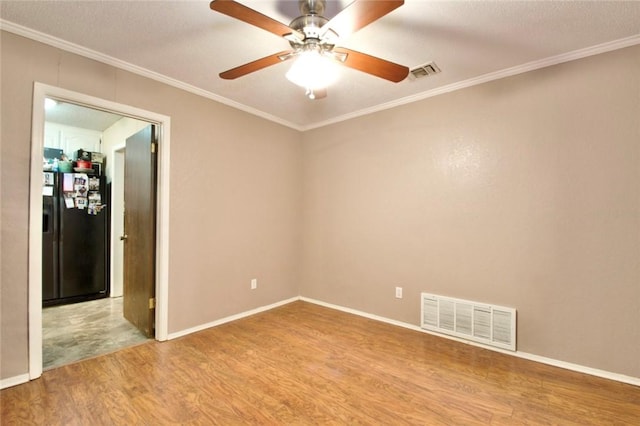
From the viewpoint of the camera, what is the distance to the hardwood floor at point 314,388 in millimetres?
1783

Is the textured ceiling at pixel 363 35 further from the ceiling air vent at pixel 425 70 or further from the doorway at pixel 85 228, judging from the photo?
the doorway at pixel 85 228

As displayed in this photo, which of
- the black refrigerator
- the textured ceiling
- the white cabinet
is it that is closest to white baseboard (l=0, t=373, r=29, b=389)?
the black refrigerator

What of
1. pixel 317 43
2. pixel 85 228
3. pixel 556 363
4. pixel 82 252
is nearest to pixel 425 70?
pixel 317 43

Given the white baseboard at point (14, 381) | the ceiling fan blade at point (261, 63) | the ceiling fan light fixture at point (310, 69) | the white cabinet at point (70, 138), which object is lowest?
the white baseboard at point (14, 381)

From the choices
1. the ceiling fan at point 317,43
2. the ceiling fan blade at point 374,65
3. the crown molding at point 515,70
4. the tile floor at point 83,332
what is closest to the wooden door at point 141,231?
the tile floor at point 83,332

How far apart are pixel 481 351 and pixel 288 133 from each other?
11.2 feet

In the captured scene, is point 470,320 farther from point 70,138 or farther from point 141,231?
point 70,138

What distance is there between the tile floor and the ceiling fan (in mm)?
2664

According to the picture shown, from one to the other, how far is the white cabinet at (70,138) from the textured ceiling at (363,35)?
2773 mm

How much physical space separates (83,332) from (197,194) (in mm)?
1862

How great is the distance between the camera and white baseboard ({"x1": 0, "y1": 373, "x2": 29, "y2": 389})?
199 cm

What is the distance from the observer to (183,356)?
8.24ft

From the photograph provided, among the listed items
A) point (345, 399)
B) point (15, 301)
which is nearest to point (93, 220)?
point (15, 301)

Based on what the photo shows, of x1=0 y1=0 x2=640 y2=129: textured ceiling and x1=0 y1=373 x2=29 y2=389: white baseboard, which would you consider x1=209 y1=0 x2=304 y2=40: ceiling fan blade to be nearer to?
x1=0 y1=0 x2=640 y2=129: textured ceiling
